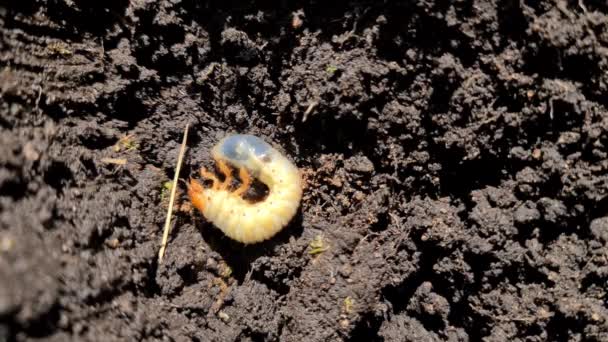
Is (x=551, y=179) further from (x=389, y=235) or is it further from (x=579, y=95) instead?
(x=389, y=235)

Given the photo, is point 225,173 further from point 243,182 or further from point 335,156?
point 335,156

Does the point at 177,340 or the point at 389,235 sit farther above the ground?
the point at 389,235

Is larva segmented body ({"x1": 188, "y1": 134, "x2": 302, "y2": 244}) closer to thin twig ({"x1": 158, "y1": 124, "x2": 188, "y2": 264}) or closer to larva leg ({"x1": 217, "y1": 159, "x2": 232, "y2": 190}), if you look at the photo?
larva leg ({"x1": 217, "y1": 159, "x2": 232, "y2": 190})

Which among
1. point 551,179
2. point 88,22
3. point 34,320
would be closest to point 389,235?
point 551,179

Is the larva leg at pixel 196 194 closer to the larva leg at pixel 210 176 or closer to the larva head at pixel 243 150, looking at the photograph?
the larva leg at pixel 210 176

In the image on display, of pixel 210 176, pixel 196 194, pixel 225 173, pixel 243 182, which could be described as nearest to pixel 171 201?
pixel 196 194

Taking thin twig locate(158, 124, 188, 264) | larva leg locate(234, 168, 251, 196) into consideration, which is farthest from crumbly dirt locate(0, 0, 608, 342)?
larva leg locate(234, 168, 251, 196)
